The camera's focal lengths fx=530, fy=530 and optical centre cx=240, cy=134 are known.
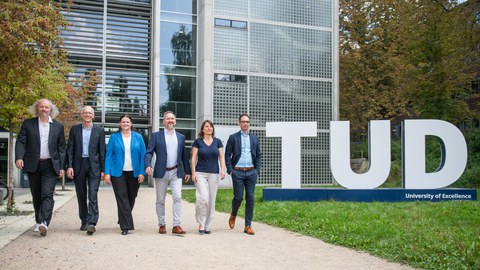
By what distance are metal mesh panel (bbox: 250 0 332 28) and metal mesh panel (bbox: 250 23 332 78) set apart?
0.45 meters

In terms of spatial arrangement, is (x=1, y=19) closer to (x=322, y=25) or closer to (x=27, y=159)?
(x=27, y=159)

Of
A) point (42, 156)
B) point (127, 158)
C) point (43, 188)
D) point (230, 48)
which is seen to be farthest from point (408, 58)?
point (43, 188)

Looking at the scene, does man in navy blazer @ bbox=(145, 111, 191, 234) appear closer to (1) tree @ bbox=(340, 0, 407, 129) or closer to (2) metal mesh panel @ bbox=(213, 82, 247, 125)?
(2) metal mesh panel @ bbox=(213, 82, 247, 125)

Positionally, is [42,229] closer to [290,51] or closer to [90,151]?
[90,151]

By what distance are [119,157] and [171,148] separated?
85 cm

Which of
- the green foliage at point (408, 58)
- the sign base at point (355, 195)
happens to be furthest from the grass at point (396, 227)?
the green foliage at point (408, 58)

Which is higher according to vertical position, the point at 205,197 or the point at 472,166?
the point at 205,197

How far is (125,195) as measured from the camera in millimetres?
8523

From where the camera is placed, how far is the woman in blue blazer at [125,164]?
8.51 m

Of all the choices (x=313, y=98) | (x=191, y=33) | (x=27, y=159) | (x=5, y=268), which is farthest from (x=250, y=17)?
(x=5, y=268)

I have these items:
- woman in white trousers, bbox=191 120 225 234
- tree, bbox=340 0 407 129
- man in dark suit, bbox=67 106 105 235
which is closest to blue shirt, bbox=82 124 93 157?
man in dark suit, bbox=67 106 105 235

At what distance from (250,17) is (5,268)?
23.2 meters

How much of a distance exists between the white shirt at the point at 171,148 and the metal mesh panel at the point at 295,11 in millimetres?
19630

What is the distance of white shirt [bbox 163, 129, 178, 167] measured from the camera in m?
8.73
